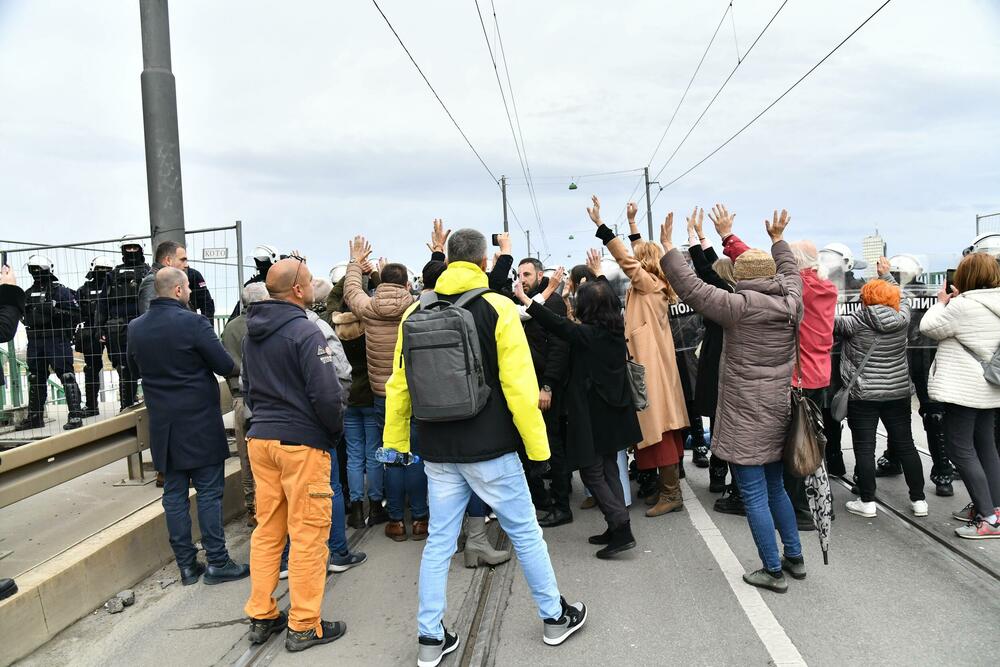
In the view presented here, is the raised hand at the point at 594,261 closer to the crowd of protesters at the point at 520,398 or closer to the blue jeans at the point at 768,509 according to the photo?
the crowd of protesters at the point at 520,398

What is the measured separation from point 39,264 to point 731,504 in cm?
705

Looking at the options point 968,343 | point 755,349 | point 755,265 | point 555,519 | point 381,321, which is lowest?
point 555,519

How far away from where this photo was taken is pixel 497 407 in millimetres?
3434

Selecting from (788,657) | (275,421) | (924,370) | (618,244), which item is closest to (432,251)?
(618,244)

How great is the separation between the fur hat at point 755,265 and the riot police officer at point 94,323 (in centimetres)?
601

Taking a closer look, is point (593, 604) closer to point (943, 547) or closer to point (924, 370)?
point (943, 547)

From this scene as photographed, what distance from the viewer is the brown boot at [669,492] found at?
5.59 m

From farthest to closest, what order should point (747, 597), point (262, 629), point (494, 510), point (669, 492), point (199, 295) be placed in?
point (199, 295)
point (669, 492)
point (747, 597)
point (262, 629)
point (494, 510)

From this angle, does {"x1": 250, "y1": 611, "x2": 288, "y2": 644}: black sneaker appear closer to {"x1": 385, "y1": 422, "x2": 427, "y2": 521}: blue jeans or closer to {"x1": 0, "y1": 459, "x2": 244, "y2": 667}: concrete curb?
{"x1": 0, "y1": 459, "x2": 244, "y2": 667}: concrete curb

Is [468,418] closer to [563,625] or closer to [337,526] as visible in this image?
[563,625]

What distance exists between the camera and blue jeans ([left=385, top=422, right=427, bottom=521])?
206 inches

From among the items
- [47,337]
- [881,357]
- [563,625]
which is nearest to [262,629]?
[563,625]

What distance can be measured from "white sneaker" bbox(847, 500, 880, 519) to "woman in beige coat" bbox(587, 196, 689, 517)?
4.18 feet

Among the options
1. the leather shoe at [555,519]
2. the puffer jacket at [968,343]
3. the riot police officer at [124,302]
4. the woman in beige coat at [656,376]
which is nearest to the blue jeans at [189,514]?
the leather shoe at [555,519]
